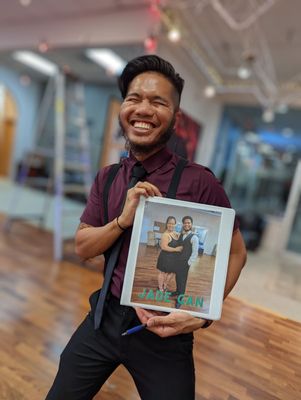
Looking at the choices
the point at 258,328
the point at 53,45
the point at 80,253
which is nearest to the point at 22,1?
the point at 53,45

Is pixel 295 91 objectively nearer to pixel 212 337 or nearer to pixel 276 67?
pixel 276 67

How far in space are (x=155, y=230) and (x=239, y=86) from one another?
4.89 metres

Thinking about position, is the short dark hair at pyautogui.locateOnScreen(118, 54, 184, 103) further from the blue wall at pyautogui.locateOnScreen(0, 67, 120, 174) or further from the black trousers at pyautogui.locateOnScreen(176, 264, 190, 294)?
the blue wall at pyautogui.locateOnScreen(0, 67, 120, 174)

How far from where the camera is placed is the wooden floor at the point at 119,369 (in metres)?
1.04

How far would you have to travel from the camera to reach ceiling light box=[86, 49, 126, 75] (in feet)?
18.3

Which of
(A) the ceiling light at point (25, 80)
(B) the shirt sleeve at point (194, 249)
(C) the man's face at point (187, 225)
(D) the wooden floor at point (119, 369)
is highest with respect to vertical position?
(A) the ceiling light at point (25, 80)

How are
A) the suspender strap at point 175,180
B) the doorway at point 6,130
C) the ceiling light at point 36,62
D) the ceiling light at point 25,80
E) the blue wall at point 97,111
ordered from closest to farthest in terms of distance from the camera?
the suspender strap at point 175,180 < the ceiling light at point 36,62 < the blue wall at point 97,111 < the ceiling light at point 25,80 < the doorway at point 6,130

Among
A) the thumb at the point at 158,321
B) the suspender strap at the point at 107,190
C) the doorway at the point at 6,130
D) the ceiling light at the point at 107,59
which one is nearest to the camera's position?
the thumb at the point at 158,321

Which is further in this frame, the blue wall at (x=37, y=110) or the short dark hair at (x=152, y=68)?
the blue wall at (x=37, y=110)

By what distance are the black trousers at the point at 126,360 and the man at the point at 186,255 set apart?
201mm

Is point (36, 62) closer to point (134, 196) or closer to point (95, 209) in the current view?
point (95, 209)

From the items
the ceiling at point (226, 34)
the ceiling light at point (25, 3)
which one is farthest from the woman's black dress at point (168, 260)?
the ceiling light at point (25, 3)

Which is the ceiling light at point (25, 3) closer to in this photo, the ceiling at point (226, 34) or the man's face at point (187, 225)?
the ceiling at point (226, 34)

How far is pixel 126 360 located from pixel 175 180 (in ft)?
1.84
